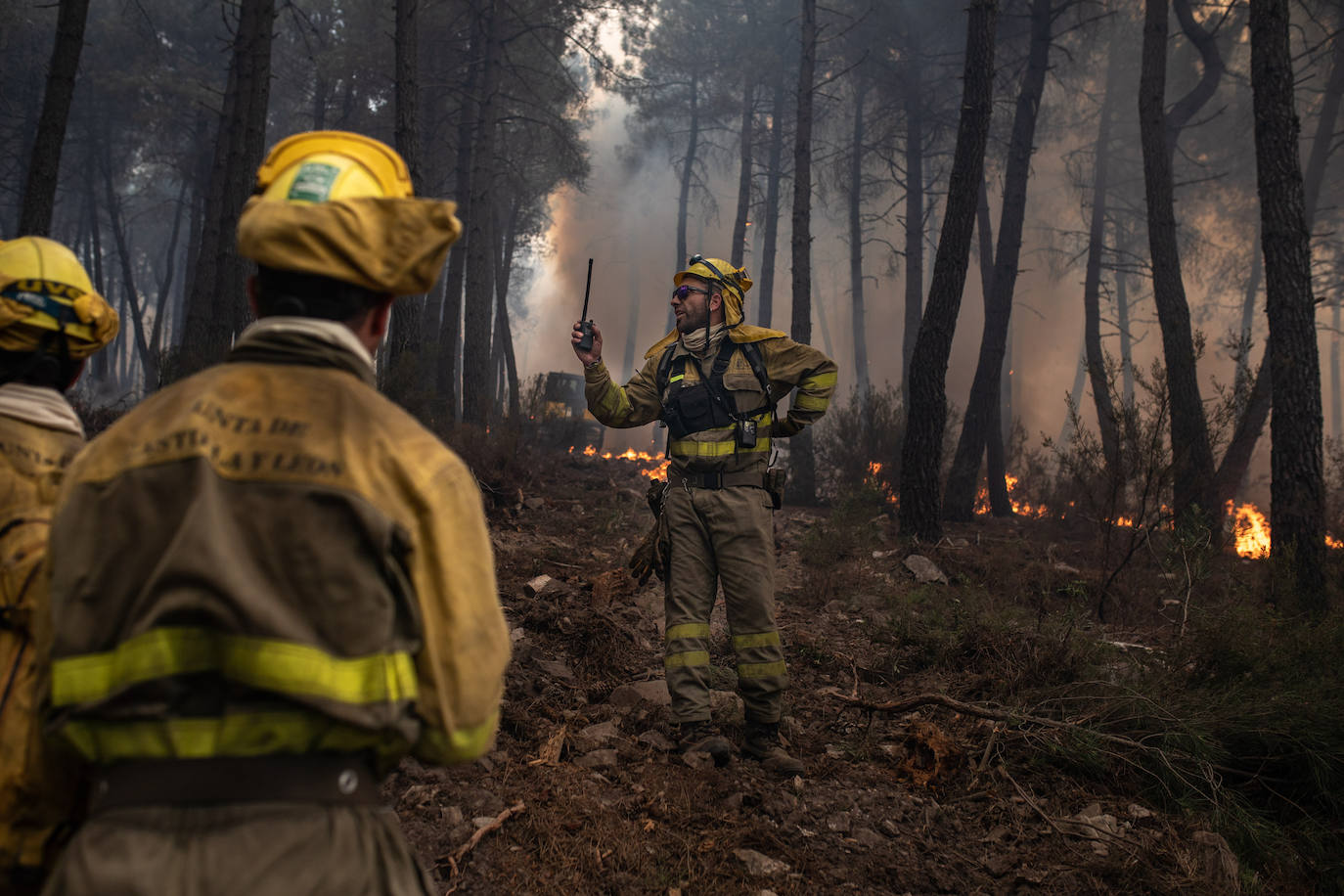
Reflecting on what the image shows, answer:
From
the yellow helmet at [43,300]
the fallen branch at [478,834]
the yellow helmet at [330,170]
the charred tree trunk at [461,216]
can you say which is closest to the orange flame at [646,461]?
the charred tree trunk at [461,216]

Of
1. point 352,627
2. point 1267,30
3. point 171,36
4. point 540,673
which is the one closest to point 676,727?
point 540,673

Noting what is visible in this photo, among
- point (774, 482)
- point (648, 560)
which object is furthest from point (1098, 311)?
point (648, 560)

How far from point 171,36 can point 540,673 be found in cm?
2272

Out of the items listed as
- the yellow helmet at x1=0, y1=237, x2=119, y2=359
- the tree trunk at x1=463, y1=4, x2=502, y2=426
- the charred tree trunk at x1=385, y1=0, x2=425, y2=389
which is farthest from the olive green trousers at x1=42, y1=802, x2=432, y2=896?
the tree trunk at x1=463, y1=4, x2=502, y2=426

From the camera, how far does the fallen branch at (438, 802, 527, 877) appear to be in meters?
2.89

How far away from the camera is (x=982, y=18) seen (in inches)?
349

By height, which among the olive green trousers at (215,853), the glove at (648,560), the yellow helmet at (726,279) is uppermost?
the yellow helmet at (726,279)

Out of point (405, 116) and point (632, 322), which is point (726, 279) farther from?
point (632, 322)

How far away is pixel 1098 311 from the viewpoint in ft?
56.9

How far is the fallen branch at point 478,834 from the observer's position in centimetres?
289

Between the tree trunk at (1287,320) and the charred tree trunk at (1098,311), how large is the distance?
1.24 meters

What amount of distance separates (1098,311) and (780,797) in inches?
661

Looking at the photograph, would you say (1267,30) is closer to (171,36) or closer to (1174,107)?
(1174,107)

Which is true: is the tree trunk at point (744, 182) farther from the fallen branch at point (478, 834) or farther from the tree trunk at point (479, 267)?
the fallen branch at point (478, 834)
